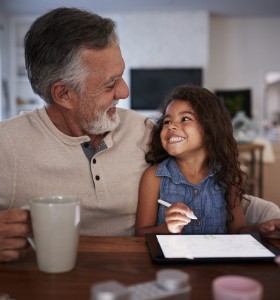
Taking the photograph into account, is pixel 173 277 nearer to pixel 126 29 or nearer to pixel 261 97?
pixel 126 29

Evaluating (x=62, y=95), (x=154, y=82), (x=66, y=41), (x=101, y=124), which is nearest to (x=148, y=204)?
(x=101, y=124)

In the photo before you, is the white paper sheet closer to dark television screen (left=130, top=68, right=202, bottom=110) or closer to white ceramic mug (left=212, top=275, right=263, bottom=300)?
white ceramic mug (left=212, top=275, right=263, bottom=300)

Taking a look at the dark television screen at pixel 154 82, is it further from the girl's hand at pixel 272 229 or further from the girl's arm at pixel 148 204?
the girl's hand at pixel 272 229

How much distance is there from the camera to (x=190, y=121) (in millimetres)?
1309

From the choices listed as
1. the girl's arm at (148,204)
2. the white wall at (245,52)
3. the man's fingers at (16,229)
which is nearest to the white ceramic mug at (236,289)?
the man's fingers at (16,229)

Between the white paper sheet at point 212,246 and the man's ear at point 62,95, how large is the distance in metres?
0.60

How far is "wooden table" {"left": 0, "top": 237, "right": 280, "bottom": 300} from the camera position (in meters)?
0.61

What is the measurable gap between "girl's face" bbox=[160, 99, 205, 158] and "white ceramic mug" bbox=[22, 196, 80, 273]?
62 centimetres

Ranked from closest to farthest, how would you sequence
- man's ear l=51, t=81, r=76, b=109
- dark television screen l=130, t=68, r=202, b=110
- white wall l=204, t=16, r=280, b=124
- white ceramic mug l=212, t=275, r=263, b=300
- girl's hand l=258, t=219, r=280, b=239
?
white ceramic mug l=212, t=275, r=263, b=300, girl's hand l=258, t=219, r=280, b=239, man's ear l=51, t=81, r=76, b=109, dark television screen l=130, t=68, r=202, b=110, white wall l=204, t=16, r=280, b=124

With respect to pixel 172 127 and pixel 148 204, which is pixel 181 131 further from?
pixel 148 204

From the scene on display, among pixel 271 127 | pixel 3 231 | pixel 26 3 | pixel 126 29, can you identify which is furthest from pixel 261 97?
pixel 3 231

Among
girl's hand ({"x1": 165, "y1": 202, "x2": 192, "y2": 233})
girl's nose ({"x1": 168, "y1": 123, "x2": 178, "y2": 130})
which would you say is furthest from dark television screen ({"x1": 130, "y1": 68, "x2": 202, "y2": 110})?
girl's hand ({"x1": 165, "y1": 202, "x2": 192, "y2": 233})

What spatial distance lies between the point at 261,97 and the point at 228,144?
5.63 metres

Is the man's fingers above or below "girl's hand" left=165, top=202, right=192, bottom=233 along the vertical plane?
above
